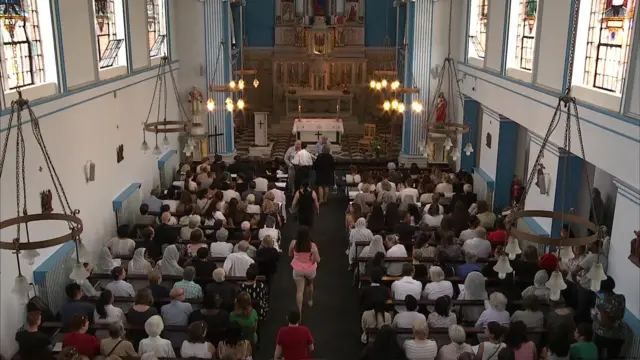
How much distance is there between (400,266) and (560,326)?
3.15 metres

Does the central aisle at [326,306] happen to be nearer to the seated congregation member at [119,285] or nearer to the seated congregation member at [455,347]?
the seated congregation member at [455,347]

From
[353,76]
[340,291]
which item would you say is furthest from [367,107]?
[340,291]

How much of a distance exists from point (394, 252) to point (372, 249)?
0.40 m

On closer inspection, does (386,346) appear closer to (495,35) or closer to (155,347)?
(155,347)

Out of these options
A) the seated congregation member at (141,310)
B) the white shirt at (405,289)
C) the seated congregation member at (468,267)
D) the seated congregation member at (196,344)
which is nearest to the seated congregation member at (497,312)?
the white shirt at (405,289)

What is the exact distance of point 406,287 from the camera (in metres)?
8.78

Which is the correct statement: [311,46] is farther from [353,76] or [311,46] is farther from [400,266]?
[400,266]

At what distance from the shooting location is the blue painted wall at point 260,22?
25.7 meters

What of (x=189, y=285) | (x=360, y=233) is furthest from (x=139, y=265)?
(x=360, y=233)

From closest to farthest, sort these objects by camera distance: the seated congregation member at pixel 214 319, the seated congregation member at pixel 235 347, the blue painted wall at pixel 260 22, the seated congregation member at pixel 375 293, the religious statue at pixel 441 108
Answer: the seated congregation member at pixel 235 347 → the seated congregation member at pixel 214 319 → the seated congregation member at pixel 375 293 → the religious statue at pixel 441 108 → the blue painted wall at pixel 260 22

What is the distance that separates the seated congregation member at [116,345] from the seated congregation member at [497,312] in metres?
4.53

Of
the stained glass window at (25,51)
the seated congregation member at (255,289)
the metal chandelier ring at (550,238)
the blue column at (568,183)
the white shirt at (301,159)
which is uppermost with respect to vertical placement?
the stained glass window at (25,51)

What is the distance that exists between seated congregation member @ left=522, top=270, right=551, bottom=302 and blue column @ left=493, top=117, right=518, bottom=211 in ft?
18.4

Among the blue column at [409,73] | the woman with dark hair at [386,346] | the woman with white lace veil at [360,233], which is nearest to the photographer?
the woman with dark hair at [386,346]
